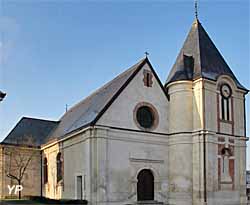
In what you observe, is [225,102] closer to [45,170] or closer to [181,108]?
[181,108]

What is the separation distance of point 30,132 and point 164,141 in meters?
17.7

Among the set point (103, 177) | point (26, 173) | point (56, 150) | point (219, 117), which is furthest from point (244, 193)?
point (26, 173)

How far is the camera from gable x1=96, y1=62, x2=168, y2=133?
2742cm

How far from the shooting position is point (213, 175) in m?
28.5

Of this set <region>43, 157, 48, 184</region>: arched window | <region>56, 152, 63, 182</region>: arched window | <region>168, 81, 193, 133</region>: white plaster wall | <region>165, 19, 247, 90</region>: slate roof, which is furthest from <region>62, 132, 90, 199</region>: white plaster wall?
<region>165, 19, 247, 90</region>: slate roof

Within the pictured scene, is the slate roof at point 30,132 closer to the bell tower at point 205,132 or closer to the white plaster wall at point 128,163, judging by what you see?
the white plaster wall at point 128,163

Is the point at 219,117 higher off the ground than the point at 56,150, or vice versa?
the point at 219,117

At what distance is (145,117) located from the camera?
96.3 ft

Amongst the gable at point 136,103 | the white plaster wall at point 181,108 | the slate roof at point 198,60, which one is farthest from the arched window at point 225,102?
the gable at point 136,103

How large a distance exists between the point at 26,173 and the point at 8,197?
280 cm

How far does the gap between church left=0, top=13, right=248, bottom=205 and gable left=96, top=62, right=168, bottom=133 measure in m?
0.07

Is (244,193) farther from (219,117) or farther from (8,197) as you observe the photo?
(8,197)

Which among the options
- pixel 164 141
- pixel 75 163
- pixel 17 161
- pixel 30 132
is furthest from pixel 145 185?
pixel 30 132

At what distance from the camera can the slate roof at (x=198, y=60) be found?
30516 millimetres
